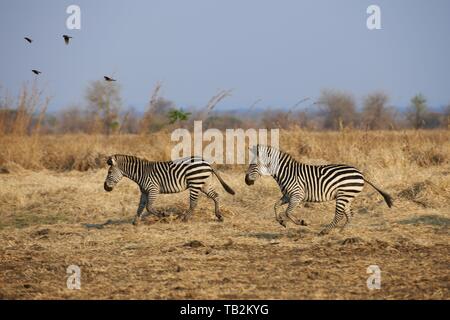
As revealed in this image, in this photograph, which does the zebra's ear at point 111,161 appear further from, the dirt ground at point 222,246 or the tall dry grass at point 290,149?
the tall dry grass at point 290,149

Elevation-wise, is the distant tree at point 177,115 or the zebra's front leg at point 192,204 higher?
the distant tree at point 177,115

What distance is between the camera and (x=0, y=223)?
39.8ft

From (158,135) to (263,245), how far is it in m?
8.56

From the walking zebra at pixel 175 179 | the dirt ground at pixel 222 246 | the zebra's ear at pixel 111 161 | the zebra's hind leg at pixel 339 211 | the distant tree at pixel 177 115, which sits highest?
the distant tree at pixel 177 115

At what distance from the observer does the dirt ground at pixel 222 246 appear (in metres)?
7.28

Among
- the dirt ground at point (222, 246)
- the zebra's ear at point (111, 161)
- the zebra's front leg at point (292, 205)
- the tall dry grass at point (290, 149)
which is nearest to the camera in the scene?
the dirt ground at point (222, 246)

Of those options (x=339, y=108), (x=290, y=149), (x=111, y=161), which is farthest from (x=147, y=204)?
(x=339, y=108)

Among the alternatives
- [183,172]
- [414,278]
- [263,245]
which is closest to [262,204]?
[183,172]

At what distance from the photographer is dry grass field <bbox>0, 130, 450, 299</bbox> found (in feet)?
24.3

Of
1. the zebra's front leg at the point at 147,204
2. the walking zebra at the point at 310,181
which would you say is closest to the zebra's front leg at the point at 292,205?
the walking zebra at the point at 310,181

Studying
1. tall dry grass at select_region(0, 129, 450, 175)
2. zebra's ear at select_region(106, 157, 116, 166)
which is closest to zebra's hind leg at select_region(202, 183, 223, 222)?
zebra's ear at select_region(106, 157, 116, 166)

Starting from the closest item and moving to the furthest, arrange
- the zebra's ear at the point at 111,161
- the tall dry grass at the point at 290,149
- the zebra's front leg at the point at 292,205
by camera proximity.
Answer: the zebra's front leg at the point at 292,205
the zebra's ear at the point at 111,161
the tall dry grass at the point at 290,149

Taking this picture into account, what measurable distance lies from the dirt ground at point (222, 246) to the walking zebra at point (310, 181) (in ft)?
1.29

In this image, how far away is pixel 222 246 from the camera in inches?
378
